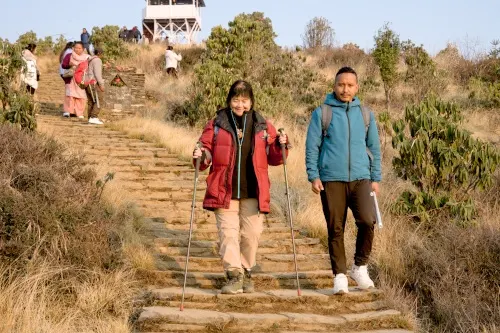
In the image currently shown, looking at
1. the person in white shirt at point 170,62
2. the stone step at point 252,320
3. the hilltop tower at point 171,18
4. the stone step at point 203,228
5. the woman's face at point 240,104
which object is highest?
the hilltop tower at point 171,18

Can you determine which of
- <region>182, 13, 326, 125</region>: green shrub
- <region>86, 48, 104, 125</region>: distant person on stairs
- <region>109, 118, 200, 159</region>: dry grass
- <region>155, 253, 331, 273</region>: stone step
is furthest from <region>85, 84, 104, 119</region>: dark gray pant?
<region>155, 253, 331, 273</region>: stone step

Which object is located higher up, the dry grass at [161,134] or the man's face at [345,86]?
the man's face at [345,86]

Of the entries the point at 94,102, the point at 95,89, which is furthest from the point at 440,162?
the point at 95,89

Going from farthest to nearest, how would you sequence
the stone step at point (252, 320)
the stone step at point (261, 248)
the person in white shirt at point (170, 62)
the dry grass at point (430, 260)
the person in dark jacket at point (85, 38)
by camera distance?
the person in dark jacket at point (85, 38) < the person in white shirt at point (170, 62) < the stone step at point (261, 248) < the dry grass at point (430, 260) < the stone step at point (252, 320)

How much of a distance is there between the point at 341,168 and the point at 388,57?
13.4m

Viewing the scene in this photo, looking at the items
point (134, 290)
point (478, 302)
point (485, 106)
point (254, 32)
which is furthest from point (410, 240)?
point (254, 32)

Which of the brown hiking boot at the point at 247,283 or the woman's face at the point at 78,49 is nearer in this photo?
the brown hiking boot at the point at 247,283

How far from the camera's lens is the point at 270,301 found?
569 centimetres

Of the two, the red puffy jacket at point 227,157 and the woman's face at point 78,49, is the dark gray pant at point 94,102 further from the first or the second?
the red puffy jacket at point 227,157

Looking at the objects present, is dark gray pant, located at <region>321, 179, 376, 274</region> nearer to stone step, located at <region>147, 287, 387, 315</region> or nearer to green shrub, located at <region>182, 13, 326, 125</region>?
stone step, located at <region>147, 287, 387, 315</region>

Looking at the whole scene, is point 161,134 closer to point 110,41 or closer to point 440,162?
point 440,162

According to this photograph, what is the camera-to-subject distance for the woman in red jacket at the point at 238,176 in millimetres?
5664

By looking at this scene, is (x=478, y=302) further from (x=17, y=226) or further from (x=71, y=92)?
(x=71, y=92)

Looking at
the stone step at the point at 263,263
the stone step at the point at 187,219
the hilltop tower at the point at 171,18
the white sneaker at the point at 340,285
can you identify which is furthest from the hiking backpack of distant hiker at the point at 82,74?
the hilltop tower at the point at 171,18
